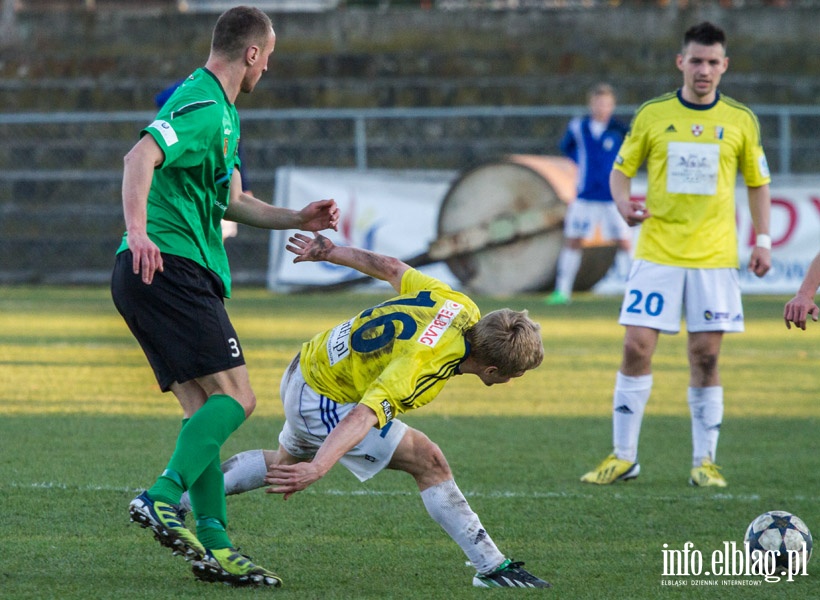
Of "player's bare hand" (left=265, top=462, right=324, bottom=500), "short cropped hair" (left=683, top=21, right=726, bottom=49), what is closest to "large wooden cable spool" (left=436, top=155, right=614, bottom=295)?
"short cropped hair" (left=683, top=21, right=726, bottom=49)

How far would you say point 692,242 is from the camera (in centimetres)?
663

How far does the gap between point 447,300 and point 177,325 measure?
91cm

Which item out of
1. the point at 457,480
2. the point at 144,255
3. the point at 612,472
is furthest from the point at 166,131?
the point at 612,472

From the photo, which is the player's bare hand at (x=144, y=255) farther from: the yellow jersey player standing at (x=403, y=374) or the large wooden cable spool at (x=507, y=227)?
the large wooden cable spool at (x=507, y=227)

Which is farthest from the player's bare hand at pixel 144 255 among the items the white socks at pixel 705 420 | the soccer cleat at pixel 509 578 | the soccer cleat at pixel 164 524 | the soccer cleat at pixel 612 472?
the white socks at pixel 705 420

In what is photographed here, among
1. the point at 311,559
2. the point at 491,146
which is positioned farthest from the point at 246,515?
the point at 491,146

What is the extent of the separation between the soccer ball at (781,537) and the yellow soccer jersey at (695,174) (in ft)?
6.77

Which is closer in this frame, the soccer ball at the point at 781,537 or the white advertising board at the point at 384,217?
the soccer ball at the point at 781,537

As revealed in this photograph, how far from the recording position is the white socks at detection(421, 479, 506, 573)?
449 cm

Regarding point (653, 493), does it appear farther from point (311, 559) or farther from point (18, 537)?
point (18, 537)

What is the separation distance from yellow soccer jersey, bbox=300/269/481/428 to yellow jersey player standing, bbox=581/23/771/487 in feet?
7.33

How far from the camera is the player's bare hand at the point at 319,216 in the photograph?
4.99m

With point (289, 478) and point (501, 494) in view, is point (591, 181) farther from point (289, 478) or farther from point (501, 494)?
point (289, 478)

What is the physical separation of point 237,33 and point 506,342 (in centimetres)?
143
